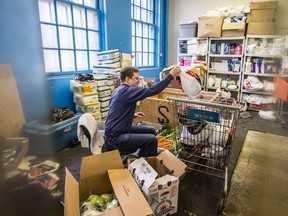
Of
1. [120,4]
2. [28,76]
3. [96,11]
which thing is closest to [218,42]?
[120,4]

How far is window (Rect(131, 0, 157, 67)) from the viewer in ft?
15.1

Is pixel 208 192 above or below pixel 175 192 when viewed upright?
below

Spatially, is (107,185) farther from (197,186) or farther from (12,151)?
(12,151)

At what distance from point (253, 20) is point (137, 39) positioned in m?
2.42

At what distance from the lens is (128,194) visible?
1336 millimetres

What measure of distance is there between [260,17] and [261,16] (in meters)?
0.02

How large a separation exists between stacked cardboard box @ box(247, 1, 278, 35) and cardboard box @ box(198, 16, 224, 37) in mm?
561

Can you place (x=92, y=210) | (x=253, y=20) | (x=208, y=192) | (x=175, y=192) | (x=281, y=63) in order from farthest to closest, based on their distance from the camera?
(x=253, y=20), (x=208, y=192), (x=175, y=192), (x=92, y=210), (x=281, y=63)

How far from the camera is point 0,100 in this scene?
1.85ft

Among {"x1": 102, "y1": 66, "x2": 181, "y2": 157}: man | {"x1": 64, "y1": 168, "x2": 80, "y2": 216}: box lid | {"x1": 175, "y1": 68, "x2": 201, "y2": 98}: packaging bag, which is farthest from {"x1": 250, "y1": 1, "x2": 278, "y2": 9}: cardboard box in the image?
{"x1": 64, "y1": 168, "x2": 80, "y2": 216}: box lid

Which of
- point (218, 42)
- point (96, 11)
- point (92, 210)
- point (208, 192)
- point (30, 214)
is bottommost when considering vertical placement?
point (208, 192)

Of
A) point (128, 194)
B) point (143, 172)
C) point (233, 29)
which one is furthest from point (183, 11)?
point (128, 194)

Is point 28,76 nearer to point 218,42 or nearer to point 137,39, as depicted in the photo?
point 137,39

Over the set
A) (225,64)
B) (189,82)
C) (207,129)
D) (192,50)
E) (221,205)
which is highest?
(192,50)
